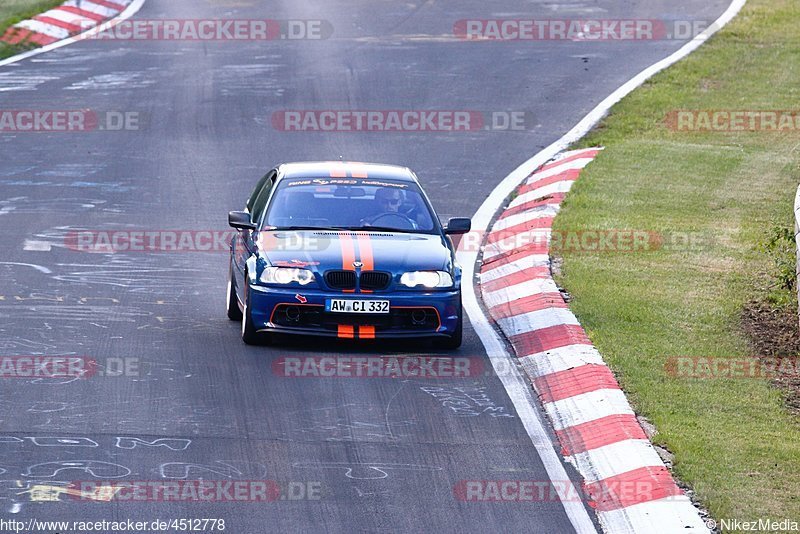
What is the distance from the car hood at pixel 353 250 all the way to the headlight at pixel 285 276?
0.05m

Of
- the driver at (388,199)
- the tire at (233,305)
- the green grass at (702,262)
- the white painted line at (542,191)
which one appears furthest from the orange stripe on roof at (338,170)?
the white painted line at (542,191)

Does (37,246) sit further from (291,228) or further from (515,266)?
(515,266)

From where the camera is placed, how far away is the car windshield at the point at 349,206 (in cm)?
1198

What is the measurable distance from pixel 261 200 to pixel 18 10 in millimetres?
17894

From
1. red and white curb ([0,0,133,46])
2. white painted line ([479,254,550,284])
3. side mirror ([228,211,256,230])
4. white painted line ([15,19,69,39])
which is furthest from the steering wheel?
white painted line ([15,19,69,39])

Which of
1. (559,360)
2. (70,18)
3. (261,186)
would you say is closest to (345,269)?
(559,360)

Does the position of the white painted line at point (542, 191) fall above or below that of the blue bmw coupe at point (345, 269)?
below

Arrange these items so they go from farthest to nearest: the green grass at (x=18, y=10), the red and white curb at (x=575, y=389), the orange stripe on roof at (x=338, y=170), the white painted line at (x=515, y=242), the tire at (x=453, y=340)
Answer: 1. the green grass at (x=18, y=10)
2. the white painted line at (x=515, y=242)
3. the orange stripe on roof at (x=338, y=170)
4. the tire at (x=453, y=340)
5. the red and white curb at (x=575, y=389)

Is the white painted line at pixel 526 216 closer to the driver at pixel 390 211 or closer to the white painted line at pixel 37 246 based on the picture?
the driver at pixel 390 211

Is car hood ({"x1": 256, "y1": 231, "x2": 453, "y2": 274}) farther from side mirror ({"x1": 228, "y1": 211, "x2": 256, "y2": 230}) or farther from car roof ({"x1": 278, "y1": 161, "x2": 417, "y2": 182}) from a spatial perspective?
car roof ({"x1": 278, "y1": 161, "x2": 417, "y2": 182})

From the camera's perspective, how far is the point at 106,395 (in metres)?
9.62

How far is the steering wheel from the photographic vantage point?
39.4 feet

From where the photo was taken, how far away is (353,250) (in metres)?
11.3

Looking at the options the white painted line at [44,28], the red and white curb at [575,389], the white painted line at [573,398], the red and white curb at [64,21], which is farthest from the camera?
the white painted line at [44,28]
